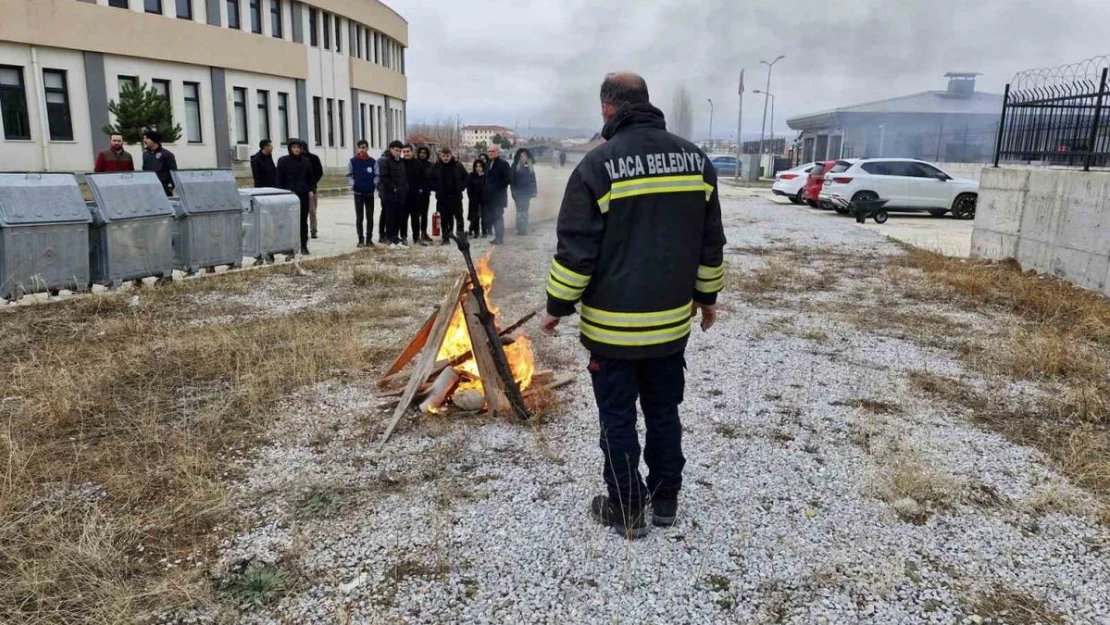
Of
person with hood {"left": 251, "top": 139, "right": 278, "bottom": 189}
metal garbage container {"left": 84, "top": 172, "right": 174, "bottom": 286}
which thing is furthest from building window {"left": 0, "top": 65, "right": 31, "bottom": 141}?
metal garbage container {"left": 84, "top": 172, "right": 174, "bottom": 286}

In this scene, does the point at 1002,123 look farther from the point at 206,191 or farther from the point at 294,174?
the point at 206,191

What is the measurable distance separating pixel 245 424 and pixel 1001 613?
3719mm

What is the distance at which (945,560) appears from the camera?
2.76 m

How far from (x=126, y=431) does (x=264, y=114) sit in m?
28.6

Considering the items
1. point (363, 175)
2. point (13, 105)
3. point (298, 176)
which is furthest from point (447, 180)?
point (13, 105)

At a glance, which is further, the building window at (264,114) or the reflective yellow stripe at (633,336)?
the building window at (264,114)

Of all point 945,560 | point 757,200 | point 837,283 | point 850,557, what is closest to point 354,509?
point 850,557

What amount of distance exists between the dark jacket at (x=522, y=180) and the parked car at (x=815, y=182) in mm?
10031

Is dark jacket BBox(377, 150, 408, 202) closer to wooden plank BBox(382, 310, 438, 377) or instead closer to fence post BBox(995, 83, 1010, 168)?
wooden plank BBox(382, 310, 438, 377)

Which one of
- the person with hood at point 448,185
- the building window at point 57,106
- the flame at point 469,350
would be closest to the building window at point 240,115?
the building window at point 57,106

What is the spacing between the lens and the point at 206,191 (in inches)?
333

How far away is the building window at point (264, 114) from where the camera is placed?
29062 mm

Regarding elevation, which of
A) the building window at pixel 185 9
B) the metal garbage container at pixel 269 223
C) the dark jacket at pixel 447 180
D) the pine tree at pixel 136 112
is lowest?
the metal garbage container at pixel 269 223

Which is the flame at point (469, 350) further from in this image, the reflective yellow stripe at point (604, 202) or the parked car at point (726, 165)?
the parked car at point (726, 165)
